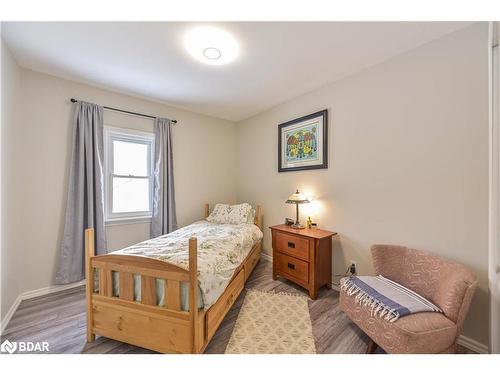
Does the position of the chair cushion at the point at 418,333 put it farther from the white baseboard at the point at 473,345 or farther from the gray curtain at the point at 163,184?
the gray curtain at the point at 163,184

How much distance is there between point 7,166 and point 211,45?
214 centimetres

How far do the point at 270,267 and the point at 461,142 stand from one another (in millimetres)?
2486

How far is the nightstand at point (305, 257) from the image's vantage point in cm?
213

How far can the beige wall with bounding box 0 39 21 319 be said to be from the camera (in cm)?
171

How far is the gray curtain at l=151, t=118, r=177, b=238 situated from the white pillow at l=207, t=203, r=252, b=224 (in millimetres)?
630

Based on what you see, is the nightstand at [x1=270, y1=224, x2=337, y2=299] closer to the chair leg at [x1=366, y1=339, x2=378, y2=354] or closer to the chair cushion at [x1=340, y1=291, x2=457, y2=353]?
the chair leg at [x1=366, y1=339, x2=378, y2=354]

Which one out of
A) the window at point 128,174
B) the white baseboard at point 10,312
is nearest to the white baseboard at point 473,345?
the window at point 128,174

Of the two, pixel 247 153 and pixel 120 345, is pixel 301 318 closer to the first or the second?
pixel 120 345

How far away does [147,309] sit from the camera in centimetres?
139

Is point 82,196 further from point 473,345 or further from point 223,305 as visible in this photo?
point 473,345

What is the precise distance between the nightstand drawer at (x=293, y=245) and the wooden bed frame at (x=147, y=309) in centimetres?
108

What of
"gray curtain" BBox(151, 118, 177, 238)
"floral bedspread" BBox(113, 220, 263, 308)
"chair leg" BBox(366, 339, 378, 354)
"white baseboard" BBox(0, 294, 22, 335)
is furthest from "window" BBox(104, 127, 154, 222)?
"chair leg" BBox(366, 339, 378, 354)
